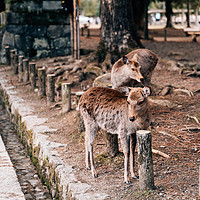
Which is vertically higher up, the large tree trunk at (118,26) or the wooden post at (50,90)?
the large tree trunk at (118,26)

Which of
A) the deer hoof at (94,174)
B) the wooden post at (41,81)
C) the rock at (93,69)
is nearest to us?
the deer hoof at (94,174)

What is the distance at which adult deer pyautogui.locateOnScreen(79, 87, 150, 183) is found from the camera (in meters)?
4.96

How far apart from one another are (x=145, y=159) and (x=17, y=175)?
A: 333 centimetres

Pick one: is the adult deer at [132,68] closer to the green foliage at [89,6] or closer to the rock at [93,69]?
the rock at [93,69]

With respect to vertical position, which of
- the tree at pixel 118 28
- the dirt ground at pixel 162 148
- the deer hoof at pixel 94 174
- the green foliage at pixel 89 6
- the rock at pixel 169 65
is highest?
the green foliage at pixel 89 6

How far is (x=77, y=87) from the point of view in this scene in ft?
37.7

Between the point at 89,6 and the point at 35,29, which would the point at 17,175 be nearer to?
the point at 35,29

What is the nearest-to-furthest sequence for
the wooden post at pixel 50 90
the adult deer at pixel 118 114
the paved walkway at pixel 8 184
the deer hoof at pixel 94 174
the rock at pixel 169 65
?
1. the adult deer at pixel 118 114
2. the paved walkway at pixel 8 184
3. the deer hoof at pixel 94 174
4. the wooden post at pixel 50 90
5. the rock at pixel 169 65

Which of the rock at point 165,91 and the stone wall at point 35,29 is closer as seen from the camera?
the rock at point 165,91

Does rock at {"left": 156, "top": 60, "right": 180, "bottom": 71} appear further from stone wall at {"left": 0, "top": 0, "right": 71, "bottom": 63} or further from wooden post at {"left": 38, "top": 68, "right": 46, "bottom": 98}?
stone wall at {"left": 0, "top": 0, "right": 71, "bottom": 63}

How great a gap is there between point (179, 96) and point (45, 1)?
969 cm

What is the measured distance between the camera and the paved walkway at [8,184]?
17.3 ft

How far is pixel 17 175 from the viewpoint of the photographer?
7.20 meters

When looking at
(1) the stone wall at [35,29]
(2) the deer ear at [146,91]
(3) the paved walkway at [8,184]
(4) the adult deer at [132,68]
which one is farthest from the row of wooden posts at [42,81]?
(2) the deer ear at [146,91]
